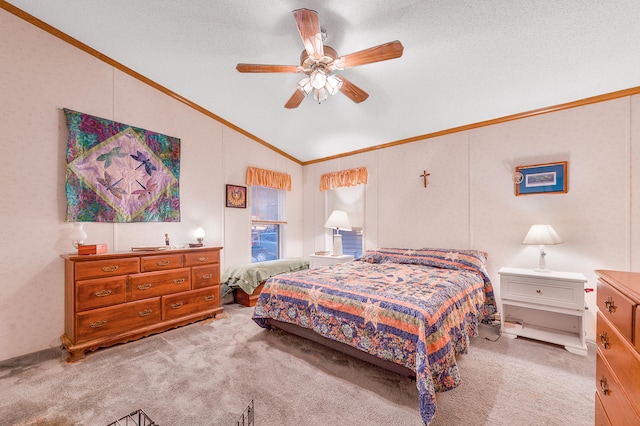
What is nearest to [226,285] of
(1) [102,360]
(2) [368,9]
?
(1) [102,360]

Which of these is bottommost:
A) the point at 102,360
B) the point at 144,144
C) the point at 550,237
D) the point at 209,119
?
the point at 102,360

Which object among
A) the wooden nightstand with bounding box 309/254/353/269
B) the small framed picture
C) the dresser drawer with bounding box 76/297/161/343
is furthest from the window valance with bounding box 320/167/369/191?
the dresser drawer with bounding box 76/297/161/343

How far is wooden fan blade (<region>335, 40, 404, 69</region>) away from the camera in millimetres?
1855

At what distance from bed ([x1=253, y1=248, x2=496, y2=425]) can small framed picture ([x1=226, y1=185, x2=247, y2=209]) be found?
1.98 meters

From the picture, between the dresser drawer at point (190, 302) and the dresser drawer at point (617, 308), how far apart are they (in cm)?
356

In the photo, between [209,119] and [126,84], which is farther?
[209,119]

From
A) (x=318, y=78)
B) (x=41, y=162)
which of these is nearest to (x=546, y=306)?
(x=318, y=78)

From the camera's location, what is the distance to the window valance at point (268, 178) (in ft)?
15.1

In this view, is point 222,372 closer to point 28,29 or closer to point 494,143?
point 28,29

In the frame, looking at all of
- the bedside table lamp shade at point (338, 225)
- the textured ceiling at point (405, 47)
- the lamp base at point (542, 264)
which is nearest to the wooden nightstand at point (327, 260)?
the bedside table lamp shade at point (338, 225)

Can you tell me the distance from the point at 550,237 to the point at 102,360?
450 cm

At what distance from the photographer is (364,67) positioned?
2688 mm

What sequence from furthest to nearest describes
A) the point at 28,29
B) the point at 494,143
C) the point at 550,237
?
the point at 494,143, the point at 550,237, the point at 28,29

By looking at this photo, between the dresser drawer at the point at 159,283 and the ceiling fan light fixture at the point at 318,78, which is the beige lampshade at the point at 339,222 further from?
the ceiling fan light fixture at the point at 318,78
